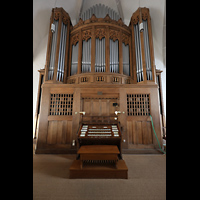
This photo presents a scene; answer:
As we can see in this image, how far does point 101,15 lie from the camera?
6.79m

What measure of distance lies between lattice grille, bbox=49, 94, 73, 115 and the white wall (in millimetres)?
2811

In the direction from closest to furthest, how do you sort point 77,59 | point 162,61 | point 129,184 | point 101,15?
point 129,184 → point 77,59 → point 101,15 → point 162,61

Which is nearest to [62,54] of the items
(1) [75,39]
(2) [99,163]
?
(1) [75,39]

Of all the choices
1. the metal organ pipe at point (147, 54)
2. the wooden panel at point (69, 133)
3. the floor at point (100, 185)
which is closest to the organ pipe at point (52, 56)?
the wooden panel at point (69, 133)

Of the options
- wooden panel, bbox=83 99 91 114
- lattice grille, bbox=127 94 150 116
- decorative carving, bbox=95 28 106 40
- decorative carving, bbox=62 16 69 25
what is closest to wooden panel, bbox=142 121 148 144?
lattice grille, bbox=127 94 150 116

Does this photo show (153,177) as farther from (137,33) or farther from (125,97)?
(137,33)

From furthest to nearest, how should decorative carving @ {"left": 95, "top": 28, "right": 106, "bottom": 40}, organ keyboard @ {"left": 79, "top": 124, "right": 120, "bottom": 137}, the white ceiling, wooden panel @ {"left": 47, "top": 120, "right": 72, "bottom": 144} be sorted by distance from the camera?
the white ceiling
decorative carving @ {"left": 95, "top": 28, "right": 106, "bottom": 40}
wooden panel @ {"left": 47, "top": 120, "right": 72, "bottom": 144}
organ keyboard @ {"left": 79, "top": 124, "right": 120, "bottom": 137}

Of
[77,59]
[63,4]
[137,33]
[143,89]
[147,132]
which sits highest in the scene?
[63,4]

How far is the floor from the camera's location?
1.94 m

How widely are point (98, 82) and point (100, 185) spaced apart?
3.75 m

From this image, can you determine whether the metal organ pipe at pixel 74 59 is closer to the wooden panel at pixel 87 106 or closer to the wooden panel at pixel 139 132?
the wooden panel at pixel 87 106

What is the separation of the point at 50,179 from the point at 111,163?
4.52ft

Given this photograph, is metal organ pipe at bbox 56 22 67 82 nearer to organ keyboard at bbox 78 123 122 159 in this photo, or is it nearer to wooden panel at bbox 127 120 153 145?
organ keyboard at bbox 78 123 122 159
